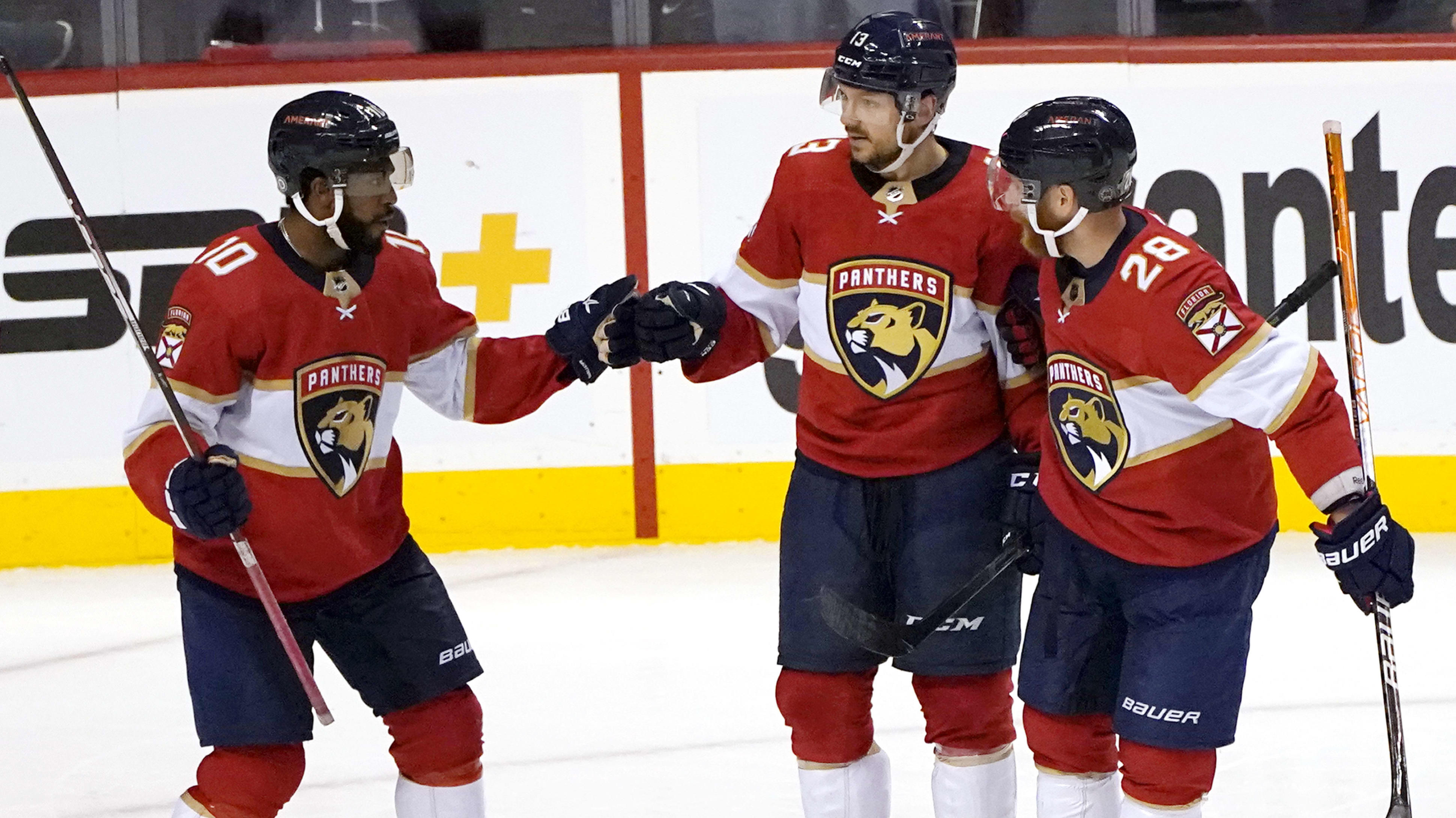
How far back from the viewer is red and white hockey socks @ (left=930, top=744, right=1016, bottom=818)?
2725mm

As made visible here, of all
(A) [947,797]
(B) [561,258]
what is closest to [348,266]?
(A) [947,797]

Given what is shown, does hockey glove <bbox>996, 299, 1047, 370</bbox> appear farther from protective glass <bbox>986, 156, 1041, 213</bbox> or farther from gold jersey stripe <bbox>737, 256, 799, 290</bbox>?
gold jersey stripe <bbox>737, 256, 799, 290</bbox>

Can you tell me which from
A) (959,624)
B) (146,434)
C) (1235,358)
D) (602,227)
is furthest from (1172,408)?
(602,227)

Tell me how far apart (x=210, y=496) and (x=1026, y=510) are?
3.84 feet

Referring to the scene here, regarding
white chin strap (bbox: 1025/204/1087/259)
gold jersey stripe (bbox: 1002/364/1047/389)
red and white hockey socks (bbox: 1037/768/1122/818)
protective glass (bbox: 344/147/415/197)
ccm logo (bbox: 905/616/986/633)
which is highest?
protective glass (bbox: 344/147/415/197)

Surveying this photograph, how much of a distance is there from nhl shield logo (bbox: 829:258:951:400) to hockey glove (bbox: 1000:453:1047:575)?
211 mm

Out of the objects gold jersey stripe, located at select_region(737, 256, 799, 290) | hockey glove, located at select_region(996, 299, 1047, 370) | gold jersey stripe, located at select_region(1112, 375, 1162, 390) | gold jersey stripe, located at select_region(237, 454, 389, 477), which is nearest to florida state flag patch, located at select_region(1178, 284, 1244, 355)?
gold jersey stripe, located at select_region(1112, 375, 1162, 390)

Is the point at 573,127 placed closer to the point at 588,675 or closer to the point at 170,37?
the point at 170,37

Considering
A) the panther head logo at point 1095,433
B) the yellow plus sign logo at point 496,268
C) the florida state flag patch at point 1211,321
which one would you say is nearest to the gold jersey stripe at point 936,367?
the panther head logo at point 1095,433

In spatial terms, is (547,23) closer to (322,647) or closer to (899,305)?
(899,305)

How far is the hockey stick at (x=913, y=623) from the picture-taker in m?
2.66

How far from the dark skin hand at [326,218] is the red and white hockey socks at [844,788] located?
3.45 ft

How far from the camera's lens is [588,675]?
13.9 feet

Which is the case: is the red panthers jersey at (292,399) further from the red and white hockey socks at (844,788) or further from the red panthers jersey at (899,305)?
the red and white hockey socks at (844,788)
